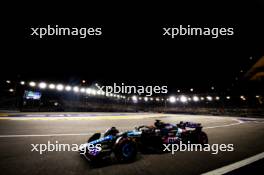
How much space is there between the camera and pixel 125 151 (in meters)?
4.49

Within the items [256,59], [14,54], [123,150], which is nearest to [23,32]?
[14,54]

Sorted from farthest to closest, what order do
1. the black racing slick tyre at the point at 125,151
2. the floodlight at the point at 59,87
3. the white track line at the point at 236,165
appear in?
the floodlight at the point at 59,87 < the black racing slick tyre at the point at 125,151 < the white track line at the point at 236,165

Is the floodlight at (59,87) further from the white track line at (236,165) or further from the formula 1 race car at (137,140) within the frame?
the white track line at (236,165)

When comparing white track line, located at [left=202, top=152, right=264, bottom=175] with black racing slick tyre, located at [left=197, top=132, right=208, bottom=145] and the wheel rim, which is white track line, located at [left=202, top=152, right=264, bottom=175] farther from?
the wheel rim

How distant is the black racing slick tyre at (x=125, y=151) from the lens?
435cm

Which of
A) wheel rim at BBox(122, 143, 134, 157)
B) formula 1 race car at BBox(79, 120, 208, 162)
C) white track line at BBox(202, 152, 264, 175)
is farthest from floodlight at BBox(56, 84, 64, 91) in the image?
white track line at BBox(202, 152, 264, 175)

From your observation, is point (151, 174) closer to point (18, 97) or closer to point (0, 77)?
point (0, 77)

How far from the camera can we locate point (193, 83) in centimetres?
4025

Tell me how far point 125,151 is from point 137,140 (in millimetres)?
862

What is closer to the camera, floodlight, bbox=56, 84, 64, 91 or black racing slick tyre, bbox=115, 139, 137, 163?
black racing slick tyre, bbox=115, 139, 137, 163

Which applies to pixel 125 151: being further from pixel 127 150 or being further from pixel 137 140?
pixel 137 140

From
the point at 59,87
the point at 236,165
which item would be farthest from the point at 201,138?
the point at 59,87

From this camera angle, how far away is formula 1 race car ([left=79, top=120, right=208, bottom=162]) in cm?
436

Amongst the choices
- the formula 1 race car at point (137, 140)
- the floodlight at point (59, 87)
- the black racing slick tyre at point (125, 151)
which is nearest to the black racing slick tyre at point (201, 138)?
the formula 1 race car at point (137, 140)
